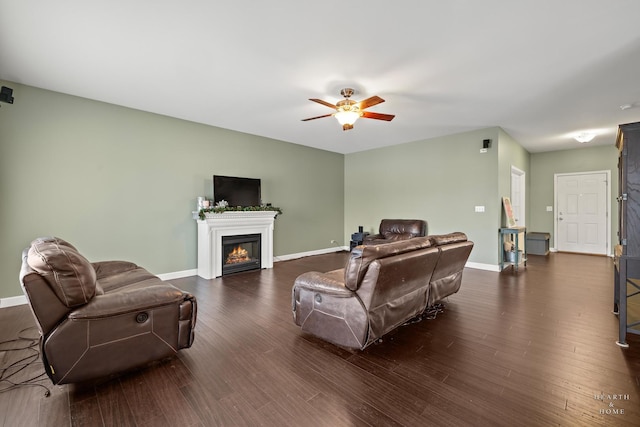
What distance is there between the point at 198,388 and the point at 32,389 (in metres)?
1.09

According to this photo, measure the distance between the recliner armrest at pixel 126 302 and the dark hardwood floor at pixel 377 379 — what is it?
1.65 feet

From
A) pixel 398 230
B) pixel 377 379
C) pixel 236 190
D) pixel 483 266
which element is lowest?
pixel 377 379

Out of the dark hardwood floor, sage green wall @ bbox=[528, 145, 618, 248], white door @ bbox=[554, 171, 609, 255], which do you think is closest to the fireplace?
the dark hardwood floor

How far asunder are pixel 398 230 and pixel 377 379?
184 inches

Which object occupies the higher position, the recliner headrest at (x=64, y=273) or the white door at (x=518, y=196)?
the white door at (x=518, y=196)

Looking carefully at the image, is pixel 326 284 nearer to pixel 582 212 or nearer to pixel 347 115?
pixel 347 115

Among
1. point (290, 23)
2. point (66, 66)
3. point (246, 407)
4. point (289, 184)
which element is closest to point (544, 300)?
point (246, 407)

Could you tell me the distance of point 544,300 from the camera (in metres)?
3.56

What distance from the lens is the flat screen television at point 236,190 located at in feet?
16.8

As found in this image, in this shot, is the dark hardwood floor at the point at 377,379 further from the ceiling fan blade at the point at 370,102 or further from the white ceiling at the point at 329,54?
the white ceiling at the point at 329,54

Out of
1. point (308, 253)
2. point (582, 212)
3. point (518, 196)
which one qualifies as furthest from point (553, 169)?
point (308, 253)

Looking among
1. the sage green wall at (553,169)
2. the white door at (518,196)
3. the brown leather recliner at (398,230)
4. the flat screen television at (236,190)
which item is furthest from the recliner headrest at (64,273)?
the sage green wall at (553,169)

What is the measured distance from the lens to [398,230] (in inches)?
248

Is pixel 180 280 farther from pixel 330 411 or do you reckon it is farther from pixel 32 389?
pixel 330 411
